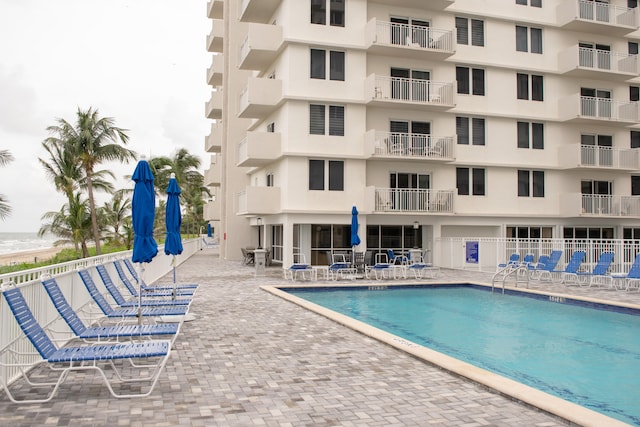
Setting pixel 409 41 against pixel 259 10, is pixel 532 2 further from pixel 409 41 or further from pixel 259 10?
pixel 259 10

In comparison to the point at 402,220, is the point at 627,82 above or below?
above

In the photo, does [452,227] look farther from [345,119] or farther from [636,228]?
[636,228]

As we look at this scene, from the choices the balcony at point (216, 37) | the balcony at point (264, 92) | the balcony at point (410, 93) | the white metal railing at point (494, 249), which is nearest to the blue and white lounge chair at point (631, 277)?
the white metal railing at point (494, 249)

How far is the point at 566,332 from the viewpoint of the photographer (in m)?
11.3

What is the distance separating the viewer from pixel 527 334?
11.0 metres

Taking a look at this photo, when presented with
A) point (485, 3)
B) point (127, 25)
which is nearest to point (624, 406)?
point (127, 25)

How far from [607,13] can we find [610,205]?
409 inches

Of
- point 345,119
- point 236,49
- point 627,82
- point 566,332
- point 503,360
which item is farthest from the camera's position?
point 236,49

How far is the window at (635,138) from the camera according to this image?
104 feet

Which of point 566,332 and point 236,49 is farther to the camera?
point 236,49

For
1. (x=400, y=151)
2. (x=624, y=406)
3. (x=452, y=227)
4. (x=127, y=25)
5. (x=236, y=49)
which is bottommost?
(x=624, y=406)

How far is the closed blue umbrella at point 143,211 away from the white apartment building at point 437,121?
1561 centimetres

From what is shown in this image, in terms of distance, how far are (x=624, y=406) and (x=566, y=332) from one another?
500 cm

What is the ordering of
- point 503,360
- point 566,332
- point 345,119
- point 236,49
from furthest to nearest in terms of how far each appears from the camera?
point 236,49 < point 345,119 < point 566,332 < point 503,360
